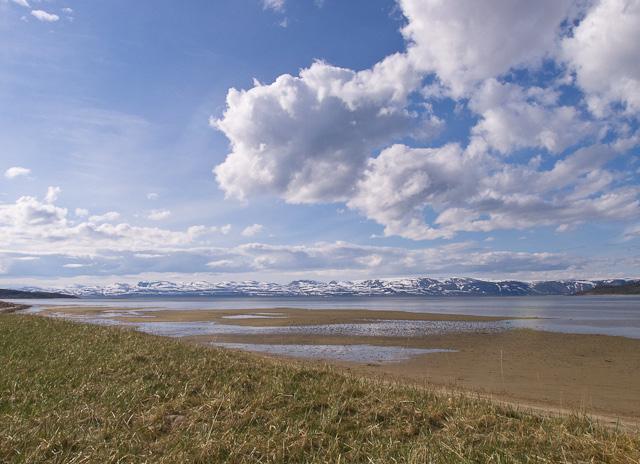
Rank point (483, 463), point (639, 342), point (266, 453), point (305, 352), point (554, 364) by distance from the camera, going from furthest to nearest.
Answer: point (639, 342) → point (305, 352) → point (554, 364) → point (266, 453) → point (483, 463)

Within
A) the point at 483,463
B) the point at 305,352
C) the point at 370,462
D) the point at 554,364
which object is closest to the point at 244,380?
the point at 370,462

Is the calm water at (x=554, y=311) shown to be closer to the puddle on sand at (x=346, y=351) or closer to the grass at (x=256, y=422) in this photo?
the puddle on sand at (x=346, y=351)

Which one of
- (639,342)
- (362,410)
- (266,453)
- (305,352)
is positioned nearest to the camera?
(266,453)

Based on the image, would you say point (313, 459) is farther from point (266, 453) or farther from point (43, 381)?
point (43, 381)

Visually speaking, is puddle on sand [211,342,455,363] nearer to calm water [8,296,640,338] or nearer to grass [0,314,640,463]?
grass [0,314,640,463]

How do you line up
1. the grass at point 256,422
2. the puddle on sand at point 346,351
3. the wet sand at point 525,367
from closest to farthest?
the grass at point 256,422, the wet sand at point 525,367, the puddle on sand at point 346,351

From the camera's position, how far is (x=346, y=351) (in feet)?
95.2

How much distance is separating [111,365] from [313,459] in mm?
9278

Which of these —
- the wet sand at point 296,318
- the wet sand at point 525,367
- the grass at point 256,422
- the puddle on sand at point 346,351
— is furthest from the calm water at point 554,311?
the grass at point 256,422

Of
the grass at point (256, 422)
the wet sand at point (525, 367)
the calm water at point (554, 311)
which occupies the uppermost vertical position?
the grass at point (256, 422)

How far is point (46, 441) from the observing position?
720cm

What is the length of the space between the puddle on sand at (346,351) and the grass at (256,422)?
1337 centimetres

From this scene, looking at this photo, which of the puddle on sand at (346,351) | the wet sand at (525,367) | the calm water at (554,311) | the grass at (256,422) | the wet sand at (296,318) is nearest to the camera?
the grass at (256,422)

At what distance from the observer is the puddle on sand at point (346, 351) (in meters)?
26.0
